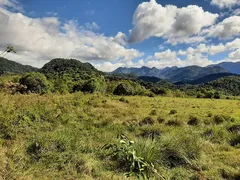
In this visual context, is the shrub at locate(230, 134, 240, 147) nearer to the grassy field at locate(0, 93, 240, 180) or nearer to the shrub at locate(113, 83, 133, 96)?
the grassy field at locate(0, 93, 240, 180)

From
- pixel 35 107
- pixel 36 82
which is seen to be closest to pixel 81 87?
pixel 36 82

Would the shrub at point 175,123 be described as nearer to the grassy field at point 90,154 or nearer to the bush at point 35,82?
the grassy field at point 90,154

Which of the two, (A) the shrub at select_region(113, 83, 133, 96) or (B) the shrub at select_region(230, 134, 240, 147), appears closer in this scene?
(B) the shrub at select_region(230, 134, 240, 147)

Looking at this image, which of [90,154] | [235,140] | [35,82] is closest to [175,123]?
[235,140]

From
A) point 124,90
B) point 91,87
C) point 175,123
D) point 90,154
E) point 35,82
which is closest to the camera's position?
point 90,154

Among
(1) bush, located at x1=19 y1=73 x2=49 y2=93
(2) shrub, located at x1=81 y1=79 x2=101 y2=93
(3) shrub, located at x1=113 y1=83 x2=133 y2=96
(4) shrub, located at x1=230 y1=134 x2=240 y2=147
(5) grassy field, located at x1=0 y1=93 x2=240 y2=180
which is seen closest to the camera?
(5) grassy field, located at x1=0 y1=93 x2=240 y2=180

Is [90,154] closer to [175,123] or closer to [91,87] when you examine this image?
[175,123]

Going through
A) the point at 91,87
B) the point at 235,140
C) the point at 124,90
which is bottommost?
the point at 124,90

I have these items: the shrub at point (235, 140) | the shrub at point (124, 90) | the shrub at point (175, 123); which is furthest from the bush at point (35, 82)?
the shrub at point (235, 140)

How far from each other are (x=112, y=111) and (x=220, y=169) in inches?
457

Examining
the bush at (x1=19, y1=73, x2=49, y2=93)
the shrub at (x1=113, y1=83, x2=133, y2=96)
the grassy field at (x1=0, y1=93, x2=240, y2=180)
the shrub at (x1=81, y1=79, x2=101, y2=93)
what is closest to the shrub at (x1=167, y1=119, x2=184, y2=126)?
the grassy field at (x1=0, y1=93, x2=240, y2=180)

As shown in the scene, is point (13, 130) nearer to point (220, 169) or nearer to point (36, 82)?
point (220, 169)

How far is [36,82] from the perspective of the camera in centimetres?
6694

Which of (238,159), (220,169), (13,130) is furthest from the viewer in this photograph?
(13,130)
